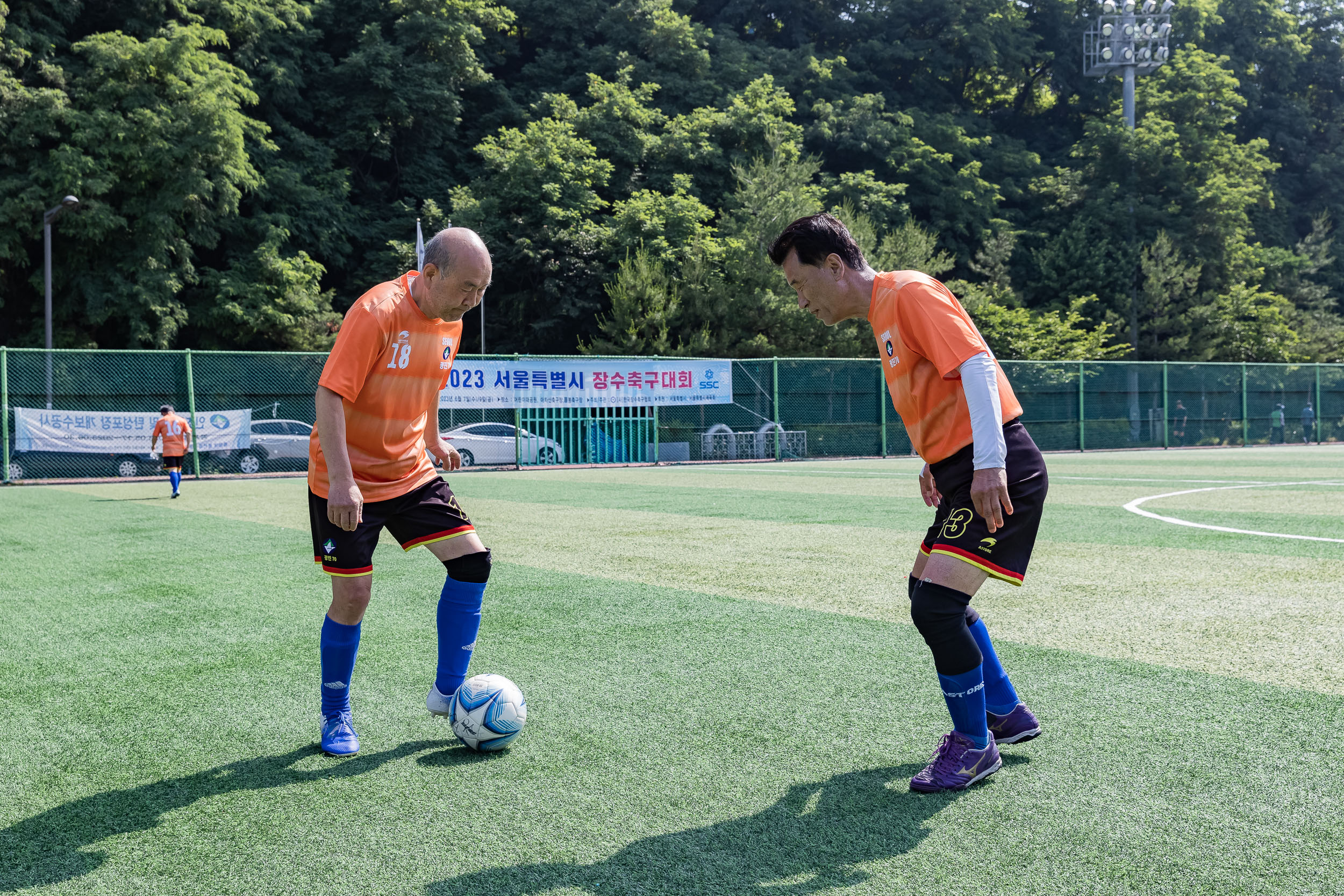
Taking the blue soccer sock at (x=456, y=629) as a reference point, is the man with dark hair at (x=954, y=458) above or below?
above

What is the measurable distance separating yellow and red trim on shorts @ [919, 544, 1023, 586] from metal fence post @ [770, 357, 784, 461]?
22276 mm

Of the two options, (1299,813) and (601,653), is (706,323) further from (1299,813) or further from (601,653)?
(1299,813)

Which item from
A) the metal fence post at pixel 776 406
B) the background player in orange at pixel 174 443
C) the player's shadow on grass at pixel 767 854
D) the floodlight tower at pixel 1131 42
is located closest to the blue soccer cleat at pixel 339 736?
the player's shadow on grass at pixel 767 854

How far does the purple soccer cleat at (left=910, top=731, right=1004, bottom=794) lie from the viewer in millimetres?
3006

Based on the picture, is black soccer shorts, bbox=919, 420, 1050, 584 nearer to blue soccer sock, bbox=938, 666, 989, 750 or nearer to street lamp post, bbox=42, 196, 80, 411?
blue soccer sock, bbox=938, 666, 989, 750

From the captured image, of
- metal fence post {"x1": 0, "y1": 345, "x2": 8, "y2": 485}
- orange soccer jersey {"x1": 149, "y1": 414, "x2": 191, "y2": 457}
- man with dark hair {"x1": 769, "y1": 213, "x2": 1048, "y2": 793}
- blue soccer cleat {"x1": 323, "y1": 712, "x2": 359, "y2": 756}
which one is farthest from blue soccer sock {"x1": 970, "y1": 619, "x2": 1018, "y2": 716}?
metal fence post {"x1": 0, "y1": 345, "x2": 8, "y2": 485}

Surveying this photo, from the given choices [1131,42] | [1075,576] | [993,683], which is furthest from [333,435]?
[1131,42]

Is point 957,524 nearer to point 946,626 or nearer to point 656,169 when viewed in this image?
point 946,626

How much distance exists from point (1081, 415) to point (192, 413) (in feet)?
73.5

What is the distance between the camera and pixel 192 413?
791 inches

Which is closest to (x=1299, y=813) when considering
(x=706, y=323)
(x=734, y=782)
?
(x=734, y=782)

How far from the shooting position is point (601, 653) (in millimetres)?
4832

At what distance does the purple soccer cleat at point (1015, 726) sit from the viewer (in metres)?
3.35

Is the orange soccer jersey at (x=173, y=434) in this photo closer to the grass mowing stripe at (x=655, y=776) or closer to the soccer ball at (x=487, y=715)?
the grass mowing stripe at (x=655, y=776)
